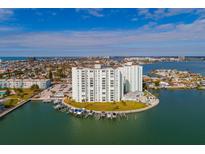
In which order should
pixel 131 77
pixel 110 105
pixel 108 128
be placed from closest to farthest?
pixel 108 128, pixel 110 105, pixel 131 77

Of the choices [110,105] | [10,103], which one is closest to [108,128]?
[110,105]

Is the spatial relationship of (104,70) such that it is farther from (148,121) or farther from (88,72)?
(148,121)

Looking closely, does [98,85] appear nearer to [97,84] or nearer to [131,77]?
[97,84]

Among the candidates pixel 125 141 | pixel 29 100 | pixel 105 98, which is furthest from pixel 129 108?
pixel 29 100

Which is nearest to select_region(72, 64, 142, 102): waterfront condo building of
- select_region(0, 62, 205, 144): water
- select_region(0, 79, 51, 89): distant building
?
select_region(0, 62, 205, 144): water

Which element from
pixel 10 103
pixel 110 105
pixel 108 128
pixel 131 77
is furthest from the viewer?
pixel 131 77

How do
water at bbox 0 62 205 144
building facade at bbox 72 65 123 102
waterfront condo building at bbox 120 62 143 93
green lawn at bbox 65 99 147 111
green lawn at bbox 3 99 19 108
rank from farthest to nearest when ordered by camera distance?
1. waterfront condo building at bbox 120 62 143 93
2. building facade at bbox 72 65 123 102
3. green lawn at bbox 3 99 19 108
4. green lawn at bbox 65 99 147 111
5. water at bbox 0 62 205 144

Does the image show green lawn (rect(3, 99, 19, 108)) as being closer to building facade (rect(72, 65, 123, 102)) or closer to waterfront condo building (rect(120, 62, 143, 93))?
building facade (rect(72, 65, 123, 102))
